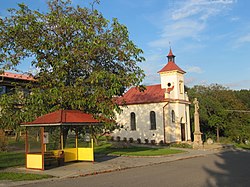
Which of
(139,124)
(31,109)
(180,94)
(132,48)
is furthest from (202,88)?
(31,109)

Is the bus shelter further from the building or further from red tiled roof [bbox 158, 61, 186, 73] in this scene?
red tiled roof [bbox 158, 61, 186, 73]

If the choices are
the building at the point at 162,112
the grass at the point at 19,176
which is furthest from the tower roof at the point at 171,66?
the grass at the point at 19,176

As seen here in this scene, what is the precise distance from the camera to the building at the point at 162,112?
37.7 meters

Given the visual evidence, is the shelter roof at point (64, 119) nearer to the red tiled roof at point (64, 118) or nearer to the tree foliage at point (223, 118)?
the red tiled roof at point (64, 118)

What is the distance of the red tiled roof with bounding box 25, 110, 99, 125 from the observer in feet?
50.2

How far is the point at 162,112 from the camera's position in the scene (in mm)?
37750

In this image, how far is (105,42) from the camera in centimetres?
1778

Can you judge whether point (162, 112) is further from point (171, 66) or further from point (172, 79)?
point (171, 66)

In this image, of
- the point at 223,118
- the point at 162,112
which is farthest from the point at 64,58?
the point at 223,118

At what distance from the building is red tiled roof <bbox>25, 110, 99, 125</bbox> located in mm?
19909

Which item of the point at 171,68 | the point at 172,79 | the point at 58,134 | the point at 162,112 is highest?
the point at 171,68

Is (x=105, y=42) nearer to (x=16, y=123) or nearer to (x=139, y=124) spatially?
(x=16, y=123)

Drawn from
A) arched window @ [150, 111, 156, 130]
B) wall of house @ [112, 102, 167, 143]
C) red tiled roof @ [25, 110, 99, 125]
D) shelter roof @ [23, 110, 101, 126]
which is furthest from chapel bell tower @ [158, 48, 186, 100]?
shelter roof @ [23, 110, 101, 126]

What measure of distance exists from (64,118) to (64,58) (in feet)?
10.8
